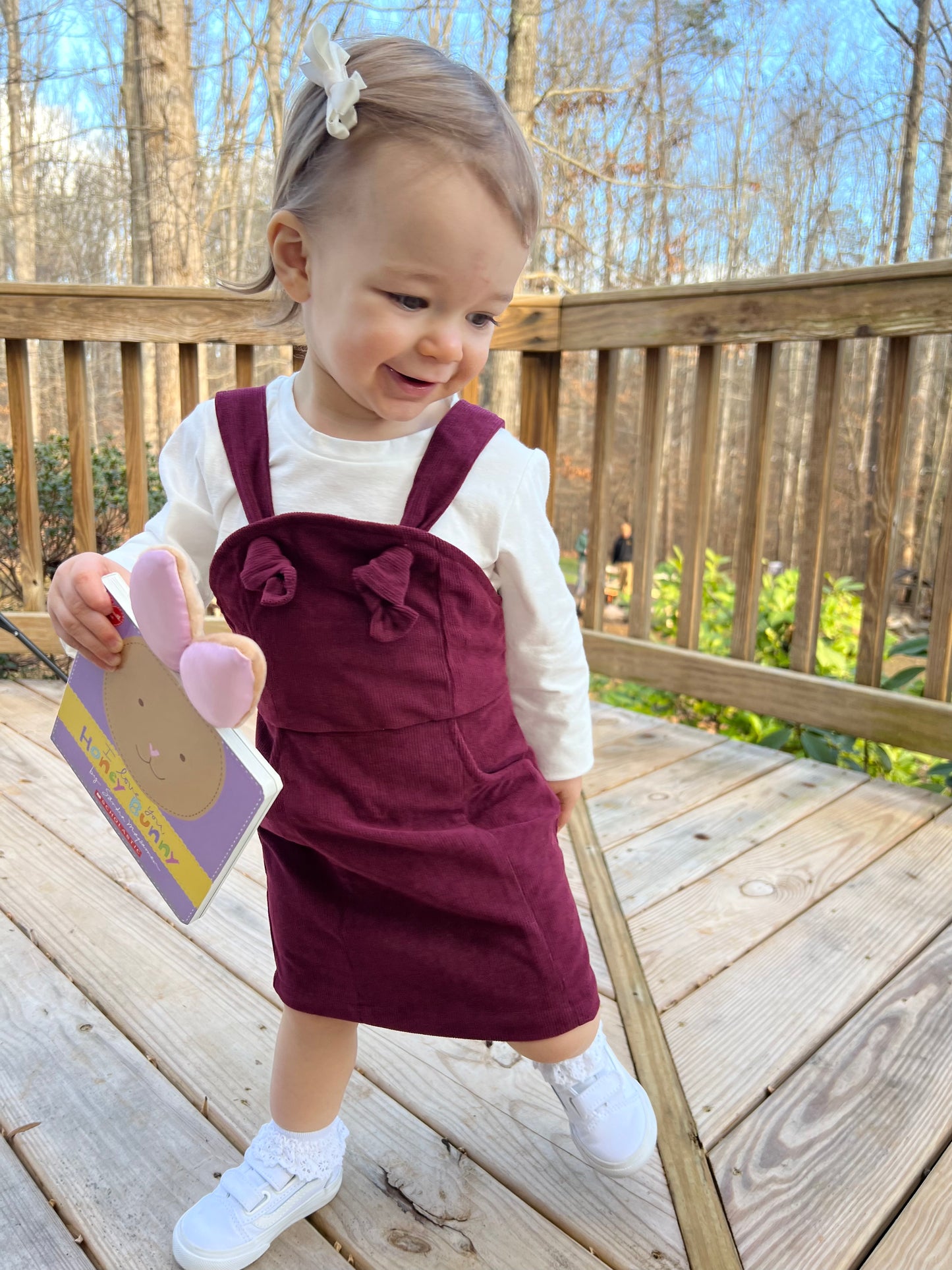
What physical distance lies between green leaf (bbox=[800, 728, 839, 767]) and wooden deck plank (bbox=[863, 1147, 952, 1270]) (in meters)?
1.41

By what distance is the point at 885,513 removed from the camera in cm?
207

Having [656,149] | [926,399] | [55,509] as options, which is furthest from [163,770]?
[656,149]

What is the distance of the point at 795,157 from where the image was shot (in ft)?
33.0

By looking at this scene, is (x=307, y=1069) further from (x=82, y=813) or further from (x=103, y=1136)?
(x=82, y=813)

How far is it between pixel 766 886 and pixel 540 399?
1.51m

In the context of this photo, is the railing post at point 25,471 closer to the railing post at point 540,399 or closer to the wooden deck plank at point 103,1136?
the railing post at point 540,399

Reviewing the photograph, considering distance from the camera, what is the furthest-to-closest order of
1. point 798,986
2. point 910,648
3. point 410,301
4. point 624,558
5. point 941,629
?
1. point 624,558
2. point 910,648
3. point 941,629
4. point 798,986
5. point 410,301

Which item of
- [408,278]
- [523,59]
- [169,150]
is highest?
[523,59]

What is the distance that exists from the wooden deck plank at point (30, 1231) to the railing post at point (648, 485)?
1.81 m

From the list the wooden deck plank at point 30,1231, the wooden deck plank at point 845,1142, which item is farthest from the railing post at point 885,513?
the wooden deck plank at point 30,1231

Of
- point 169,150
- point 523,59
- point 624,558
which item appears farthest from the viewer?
point 624,558

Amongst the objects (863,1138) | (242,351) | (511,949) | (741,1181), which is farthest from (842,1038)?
(242,351)

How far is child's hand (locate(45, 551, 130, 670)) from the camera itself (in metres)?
0.81

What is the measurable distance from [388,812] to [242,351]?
6.41 ft
